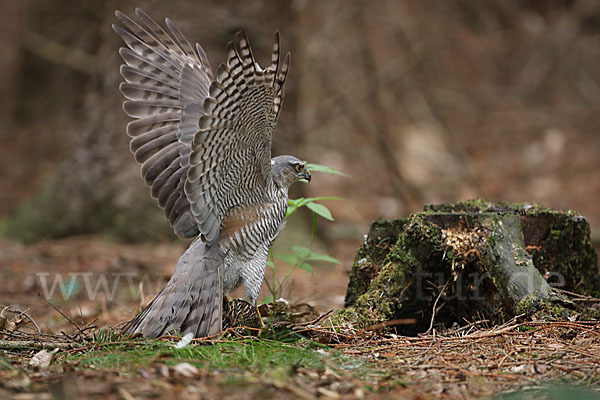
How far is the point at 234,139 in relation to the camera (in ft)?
11.0

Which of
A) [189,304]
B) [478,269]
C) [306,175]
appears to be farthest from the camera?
[306,175]

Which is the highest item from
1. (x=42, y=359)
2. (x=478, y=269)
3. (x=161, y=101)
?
(x=161, y=101)

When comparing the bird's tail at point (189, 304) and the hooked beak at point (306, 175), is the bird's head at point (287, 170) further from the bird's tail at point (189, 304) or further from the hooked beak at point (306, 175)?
the bird's tail at point (189, 304)

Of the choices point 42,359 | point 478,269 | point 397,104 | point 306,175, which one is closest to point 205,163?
point 306,175

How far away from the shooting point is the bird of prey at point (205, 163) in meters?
3.18

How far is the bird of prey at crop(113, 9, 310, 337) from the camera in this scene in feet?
10.4

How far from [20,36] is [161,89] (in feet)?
32.4

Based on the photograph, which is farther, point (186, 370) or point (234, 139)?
point (234, 139)

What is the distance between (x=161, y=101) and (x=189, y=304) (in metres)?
1.38

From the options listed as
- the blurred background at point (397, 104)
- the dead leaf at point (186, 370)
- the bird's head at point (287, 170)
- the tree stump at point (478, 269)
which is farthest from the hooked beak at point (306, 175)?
the blurred background at point (397, 104)

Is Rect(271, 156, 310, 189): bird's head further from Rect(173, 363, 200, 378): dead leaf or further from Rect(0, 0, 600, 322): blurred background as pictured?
Rect(0, 0, 600, 322): blurred background

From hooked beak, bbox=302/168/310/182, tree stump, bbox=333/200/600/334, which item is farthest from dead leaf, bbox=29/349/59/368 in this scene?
hooked beak, bbox=302/168/310/182

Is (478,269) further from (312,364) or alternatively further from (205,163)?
(205,163)

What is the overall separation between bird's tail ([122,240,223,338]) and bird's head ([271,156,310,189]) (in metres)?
0.77
